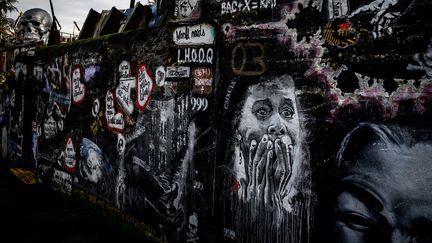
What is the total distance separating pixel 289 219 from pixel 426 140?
1.25 meters

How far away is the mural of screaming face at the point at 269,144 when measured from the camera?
2756mm

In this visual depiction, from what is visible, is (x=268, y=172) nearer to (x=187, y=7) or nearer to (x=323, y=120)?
(x=323, y=120)

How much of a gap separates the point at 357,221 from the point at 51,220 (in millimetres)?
4889

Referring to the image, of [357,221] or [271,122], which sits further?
[271,122]

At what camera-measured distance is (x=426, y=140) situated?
2000 mm

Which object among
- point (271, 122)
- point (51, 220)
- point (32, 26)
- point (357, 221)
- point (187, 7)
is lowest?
point (51, 220)

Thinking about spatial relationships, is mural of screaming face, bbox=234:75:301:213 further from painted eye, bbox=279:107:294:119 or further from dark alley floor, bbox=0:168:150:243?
dark alley floor, bbox=0:168:150:243

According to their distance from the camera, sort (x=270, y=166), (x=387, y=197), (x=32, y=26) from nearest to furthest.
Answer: (x=387, y=197)
(x=270, y=166)
(x=32, y=26)

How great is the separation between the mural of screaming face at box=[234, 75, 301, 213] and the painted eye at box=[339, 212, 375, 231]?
18.6 inches

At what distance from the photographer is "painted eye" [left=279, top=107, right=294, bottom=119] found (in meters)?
2.76

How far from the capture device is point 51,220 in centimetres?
527

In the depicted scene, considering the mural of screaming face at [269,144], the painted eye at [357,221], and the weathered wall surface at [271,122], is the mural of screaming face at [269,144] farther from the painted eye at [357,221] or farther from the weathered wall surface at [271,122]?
the painted eye at [357,221]

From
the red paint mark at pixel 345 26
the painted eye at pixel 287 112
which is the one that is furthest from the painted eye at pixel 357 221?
→ the red paint mark at pixel 345 26

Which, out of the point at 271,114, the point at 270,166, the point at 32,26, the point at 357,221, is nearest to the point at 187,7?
the point at 271,114
